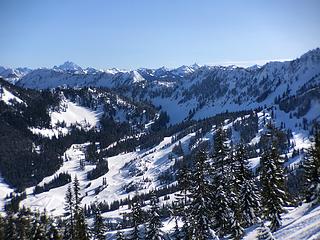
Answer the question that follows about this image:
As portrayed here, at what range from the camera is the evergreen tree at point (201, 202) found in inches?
2222

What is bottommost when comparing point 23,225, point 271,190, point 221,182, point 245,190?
point 23,225

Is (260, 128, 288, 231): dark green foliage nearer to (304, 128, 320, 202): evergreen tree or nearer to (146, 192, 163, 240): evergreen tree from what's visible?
(304, 128, 320, 202): evergreen tree

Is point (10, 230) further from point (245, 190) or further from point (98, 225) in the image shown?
point (245, 190)

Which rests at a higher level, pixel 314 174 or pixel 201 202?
pixel 314 174

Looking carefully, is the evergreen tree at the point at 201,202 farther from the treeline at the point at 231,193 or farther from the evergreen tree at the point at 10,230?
the evergreen tree at the point at 10,230

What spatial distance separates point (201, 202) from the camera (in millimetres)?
58000

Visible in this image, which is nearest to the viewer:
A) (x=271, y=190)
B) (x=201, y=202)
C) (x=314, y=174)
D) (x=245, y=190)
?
(x=271, y=190)

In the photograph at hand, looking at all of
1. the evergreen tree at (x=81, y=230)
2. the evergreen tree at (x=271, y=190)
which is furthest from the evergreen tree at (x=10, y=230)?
the evergreen tree at (x=271, y=190)

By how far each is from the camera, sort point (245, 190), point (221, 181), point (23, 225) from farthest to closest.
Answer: point (23, 225), point (245, 190), point (221, 181)

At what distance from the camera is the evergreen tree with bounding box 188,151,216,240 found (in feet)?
185

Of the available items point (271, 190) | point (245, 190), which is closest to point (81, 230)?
point (245, 190)

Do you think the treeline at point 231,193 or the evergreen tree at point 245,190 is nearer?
the treeline at point 231,193

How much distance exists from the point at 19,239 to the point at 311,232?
51.6 metres

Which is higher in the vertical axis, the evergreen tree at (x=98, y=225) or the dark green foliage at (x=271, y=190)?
the dark green foliage at (x=271, y=190)
